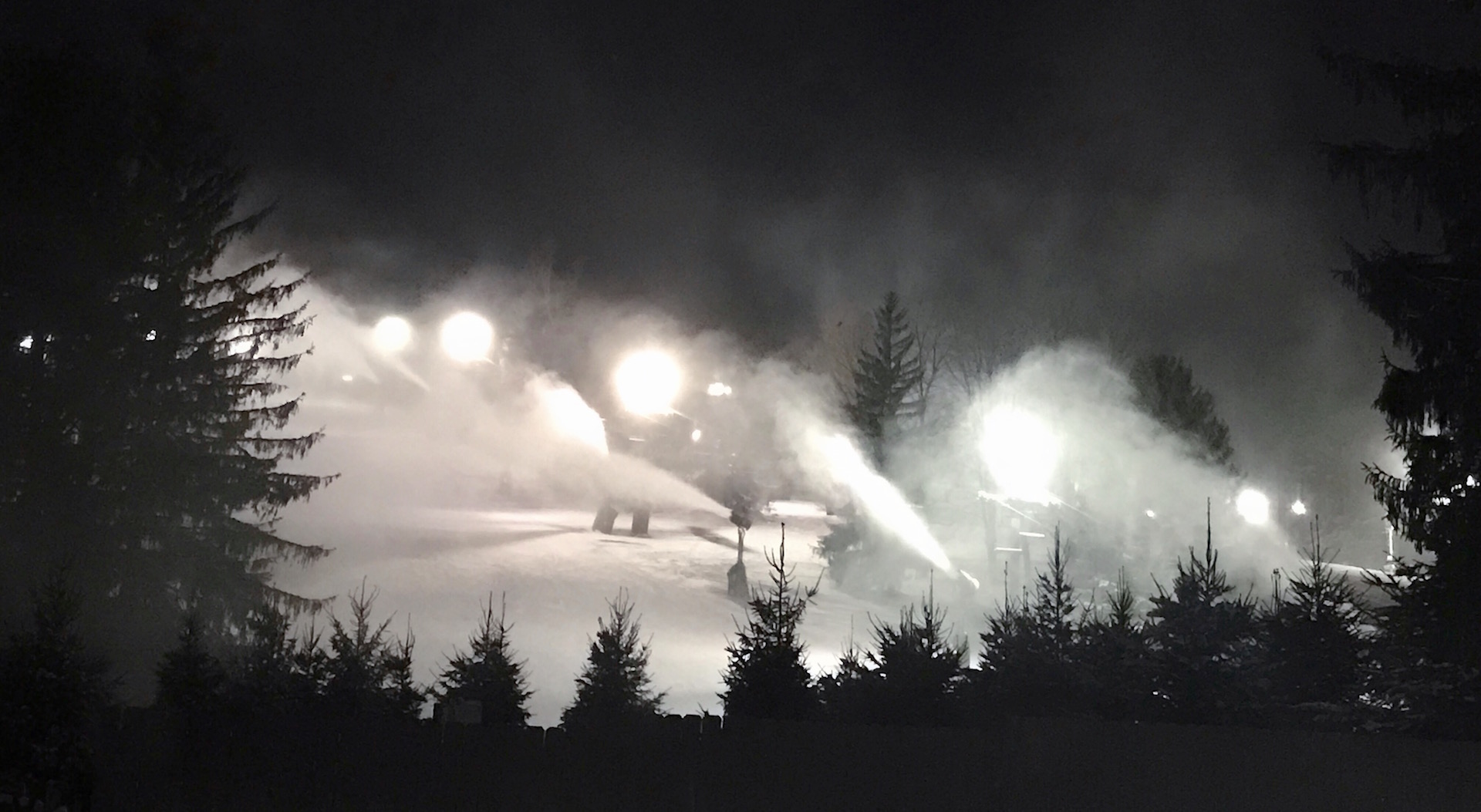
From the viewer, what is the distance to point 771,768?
11188 millimetres

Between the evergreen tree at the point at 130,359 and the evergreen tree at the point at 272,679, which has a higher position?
the evergreen tree at the point at 130,359

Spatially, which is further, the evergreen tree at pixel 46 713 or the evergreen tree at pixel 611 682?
the evergreen tree at pixel 611 682

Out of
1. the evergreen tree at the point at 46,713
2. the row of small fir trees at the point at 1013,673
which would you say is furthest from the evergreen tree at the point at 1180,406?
the evergreen tree at the point at 46,713

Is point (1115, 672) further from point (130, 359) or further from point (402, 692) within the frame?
point (130, 359)

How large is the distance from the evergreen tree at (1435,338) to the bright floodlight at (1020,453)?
Answer: 2594 cm

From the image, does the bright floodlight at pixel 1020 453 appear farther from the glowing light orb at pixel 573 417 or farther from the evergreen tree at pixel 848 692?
the evergreen tree at pixel 848 692

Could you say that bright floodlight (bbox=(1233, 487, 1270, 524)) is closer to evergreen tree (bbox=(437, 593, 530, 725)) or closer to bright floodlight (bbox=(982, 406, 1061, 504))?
bright floodlight (bbox=(982, 406, 1061, 504))

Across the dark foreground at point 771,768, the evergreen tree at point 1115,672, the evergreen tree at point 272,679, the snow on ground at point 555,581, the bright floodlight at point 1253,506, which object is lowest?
the dark foreground at point 771,768

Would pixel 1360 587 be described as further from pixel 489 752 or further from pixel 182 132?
pixel 182 132

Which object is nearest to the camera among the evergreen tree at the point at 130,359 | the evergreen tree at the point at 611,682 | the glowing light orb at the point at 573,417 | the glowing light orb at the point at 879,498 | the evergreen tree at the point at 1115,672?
the evergreen tree at the point at 1115,672

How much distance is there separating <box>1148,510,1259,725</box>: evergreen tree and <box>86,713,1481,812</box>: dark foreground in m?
2.32

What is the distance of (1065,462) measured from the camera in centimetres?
3956

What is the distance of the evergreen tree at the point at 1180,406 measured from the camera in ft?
141

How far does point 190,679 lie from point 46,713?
1.76m
